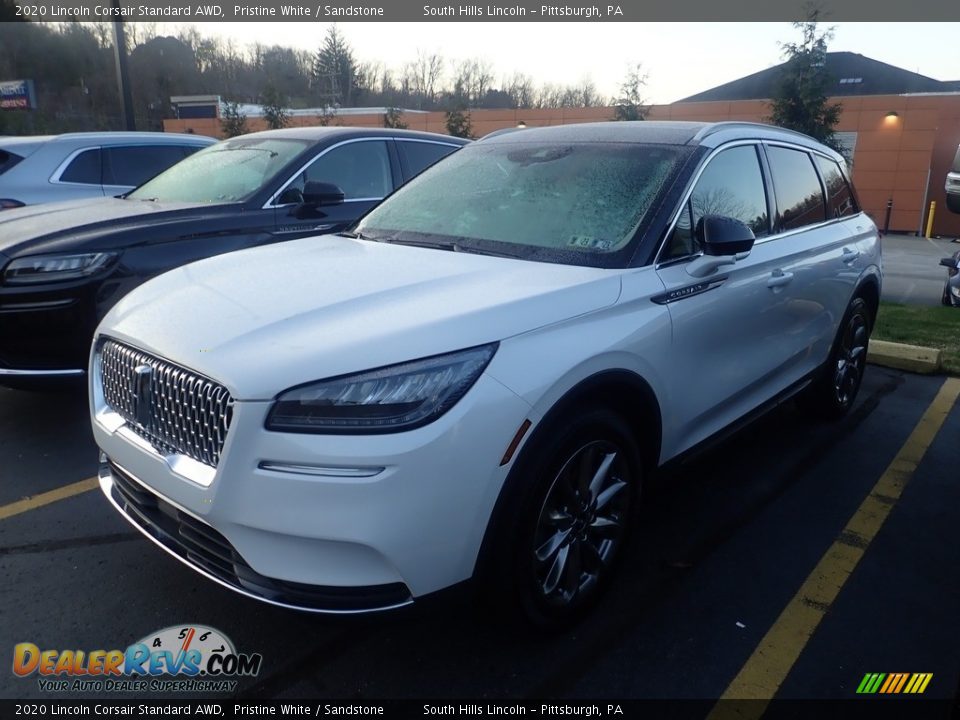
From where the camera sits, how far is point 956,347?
6.90 metres

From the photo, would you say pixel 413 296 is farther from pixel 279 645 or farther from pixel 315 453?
pixel 279 645

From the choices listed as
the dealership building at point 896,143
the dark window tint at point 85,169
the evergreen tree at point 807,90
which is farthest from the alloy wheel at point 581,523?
the dealership building at point 896,143

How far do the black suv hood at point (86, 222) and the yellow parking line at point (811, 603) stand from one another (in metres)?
3.84

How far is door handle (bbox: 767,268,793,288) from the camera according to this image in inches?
140

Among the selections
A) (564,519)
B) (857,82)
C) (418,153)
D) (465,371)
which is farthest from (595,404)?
(857,82)

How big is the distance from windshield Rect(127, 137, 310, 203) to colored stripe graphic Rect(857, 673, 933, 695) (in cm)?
444

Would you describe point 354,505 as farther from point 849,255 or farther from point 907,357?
point 907,357

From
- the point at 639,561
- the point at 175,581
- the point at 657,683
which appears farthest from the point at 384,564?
the point at 639,561

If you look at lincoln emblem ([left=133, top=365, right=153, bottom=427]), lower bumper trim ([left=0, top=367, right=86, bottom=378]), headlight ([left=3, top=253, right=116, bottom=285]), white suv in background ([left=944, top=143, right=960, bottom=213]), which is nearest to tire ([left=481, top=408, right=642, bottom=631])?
lincoln emblem ([left=133, top=365, right=153, bottom=427])

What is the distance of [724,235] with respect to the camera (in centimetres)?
290

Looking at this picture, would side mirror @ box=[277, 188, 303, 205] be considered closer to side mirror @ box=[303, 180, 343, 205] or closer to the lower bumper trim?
side mirror @ box=[303, 180, 343, 205]

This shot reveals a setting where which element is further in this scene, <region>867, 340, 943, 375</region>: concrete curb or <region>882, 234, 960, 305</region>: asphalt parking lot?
<region>882, 234, 960, 305</region>: asphalt parking lot

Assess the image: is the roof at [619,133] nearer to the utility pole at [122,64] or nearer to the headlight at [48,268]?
the headlight at [48,268]

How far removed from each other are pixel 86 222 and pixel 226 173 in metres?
1.28
